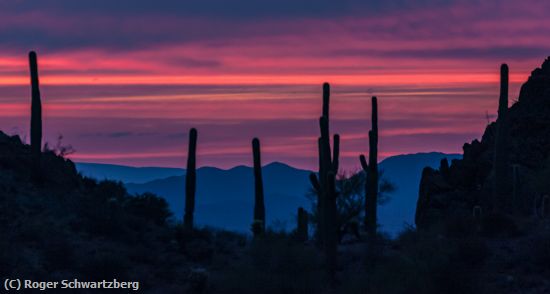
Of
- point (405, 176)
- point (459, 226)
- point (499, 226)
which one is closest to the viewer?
point (459, 226)

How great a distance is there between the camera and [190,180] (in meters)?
39.4

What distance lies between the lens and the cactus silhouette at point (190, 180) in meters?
39.3

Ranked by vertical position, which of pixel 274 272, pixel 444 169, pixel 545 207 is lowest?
pixel 274 272

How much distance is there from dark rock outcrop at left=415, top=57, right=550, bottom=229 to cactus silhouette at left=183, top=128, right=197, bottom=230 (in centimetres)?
1145

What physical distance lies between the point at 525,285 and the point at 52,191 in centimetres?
1900

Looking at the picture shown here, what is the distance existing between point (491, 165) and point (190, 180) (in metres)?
17.4

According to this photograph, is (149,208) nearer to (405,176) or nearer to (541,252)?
(541,252)

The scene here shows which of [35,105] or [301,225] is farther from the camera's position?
[301,225]

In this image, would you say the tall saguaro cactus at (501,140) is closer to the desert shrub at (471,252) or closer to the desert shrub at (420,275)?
the desert shrub at (471,252)

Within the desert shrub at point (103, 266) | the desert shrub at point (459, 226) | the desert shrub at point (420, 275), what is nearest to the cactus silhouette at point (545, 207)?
the desert shrub at point (459, 226)

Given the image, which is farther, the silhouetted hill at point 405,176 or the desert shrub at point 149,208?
the silhouetted hill at point 405,176

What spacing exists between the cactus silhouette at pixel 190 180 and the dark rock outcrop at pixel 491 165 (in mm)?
11454

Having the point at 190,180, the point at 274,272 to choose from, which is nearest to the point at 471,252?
the point at 274,272

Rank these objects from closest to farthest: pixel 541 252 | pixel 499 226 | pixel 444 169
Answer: pixel 541 252, pixel 499 226, pixel 444 169
